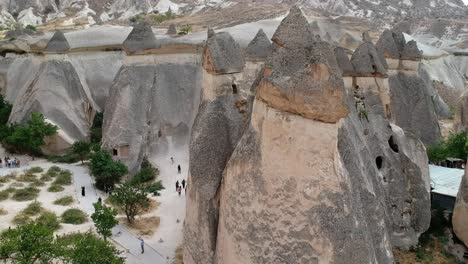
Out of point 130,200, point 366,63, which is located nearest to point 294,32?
point 366,63

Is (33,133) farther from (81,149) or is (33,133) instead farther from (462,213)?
(462,213)

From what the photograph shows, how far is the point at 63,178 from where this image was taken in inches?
642

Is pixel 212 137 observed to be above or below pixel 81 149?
above

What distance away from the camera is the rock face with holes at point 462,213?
11.4 m

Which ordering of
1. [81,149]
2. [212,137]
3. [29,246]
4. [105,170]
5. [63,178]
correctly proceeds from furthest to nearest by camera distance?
[81,149]
[63,178]
[105,170]
[29,246]
[212,137]

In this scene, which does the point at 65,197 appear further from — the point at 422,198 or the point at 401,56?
the point at 401,56

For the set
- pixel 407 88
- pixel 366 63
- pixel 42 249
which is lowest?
pixel 407 88

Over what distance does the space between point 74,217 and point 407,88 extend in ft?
38.1

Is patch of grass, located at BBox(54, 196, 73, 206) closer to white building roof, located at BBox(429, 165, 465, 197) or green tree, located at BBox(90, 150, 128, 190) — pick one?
green tree, located at BBox(90, 150, 128, 190)

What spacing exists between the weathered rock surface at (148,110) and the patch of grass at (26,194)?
2861 millimetres

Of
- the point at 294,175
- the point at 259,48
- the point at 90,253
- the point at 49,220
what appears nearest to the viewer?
the point at 294,175

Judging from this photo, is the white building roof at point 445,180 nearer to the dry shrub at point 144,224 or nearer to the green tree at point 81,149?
the dry shrub at point 144,224

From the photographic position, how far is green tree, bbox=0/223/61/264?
325 inches

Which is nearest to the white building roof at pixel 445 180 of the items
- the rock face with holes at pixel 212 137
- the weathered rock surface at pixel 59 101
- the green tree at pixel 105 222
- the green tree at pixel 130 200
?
the rock face with holes at pixel 212 137
